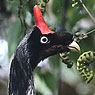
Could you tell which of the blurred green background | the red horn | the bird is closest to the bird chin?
the bird

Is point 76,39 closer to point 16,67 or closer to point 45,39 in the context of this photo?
point 45,39

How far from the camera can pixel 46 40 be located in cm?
416

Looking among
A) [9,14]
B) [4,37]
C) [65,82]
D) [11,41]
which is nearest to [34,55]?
[11,41]

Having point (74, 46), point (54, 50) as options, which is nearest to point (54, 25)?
point (54, 50)

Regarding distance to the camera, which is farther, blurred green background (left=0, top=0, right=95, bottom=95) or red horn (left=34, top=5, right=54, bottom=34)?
blurred green background (left=0, top=0, right=95, bottom=95)

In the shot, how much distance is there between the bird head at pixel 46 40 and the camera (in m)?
4.04

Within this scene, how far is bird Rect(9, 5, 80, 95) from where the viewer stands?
4.10 metres

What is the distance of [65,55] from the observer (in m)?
3.89

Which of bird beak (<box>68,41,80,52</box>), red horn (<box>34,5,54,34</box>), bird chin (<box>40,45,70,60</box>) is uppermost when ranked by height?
red horn (<box>34,5,54,34</box>)

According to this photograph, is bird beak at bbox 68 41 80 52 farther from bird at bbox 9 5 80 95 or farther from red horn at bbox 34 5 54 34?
red horn at bbox 34 5 54 34

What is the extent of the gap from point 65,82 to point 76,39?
542 cm

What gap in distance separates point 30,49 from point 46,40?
20cm

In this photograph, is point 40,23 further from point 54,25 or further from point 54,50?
point 54,25

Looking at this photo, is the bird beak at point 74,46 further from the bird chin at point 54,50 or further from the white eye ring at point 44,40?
the white eye ring at point 44,40
